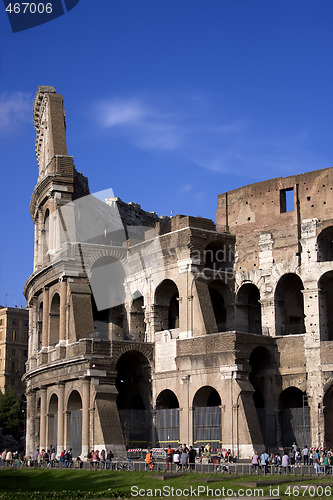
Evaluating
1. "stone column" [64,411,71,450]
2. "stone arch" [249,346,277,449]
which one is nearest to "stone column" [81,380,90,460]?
"stone column" [64,411,71,450]

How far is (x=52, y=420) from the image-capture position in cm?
4206

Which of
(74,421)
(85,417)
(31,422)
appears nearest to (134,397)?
(74,421)

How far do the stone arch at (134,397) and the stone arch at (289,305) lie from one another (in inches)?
271

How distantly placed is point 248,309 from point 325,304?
492 centimetres

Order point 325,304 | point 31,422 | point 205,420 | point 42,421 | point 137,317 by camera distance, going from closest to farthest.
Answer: point 205,420 → point 325,304 → point 42,421 → point 137,317 → point 31,422

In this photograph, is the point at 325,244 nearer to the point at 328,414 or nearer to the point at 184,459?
the point at 328,414

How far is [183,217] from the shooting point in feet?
127

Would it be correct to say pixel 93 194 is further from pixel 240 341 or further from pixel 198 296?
pixel 240 341

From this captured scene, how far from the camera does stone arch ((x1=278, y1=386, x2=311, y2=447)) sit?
34688 mm

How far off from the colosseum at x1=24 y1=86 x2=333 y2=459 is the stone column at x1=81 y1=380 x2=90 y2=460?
0.07m

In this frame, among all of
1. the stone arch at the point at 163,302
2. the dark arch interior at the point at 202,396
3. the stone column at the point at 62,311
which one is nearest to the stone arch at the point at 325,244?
the dark arch interior at the point at 202,396

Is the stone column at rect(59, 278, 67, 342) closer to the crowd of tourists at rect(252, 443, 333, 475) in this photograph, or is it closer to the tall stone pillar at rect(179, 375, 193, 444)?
the tall stone pillar at rect(179, 375, 193, 444)

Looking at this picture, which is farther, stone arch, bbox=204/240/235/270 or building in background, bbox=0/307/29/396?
building in background, bbox=0/307/29/396

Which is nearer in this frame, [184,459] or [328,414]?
[184,459]
